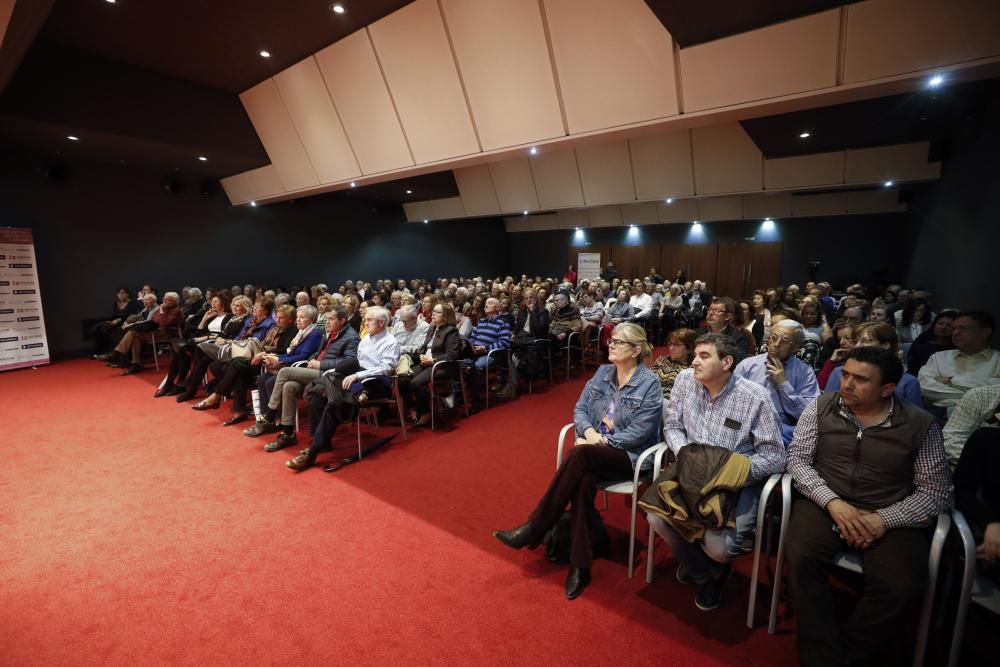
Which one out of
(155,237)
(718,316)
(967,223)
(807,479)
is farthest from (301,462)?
(967,223)

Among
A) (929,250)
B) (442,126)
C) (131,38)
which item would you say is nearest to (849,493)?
(442,126)

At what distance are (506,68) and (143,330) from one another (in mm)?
6581

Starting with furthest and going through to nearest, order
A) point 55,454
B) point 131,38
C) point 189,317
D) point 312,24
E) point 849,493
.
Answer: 1. point 189,317
2. point 131,38
3. point 312,24
4. point 55,454
5. point 849,493

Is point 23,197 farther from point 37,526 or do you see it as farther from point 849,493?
point 849,493

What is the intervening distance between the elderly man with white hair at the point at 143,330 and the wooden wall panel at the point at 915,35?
8.26 metres

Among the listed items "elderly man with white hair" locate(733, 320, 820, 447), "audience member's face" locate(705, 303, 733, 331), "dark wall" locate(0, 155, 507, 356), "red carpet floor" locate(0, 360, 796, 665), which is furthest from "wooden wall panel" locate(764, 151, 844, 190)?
"dark wall" locate(0, 155, 507, 356)

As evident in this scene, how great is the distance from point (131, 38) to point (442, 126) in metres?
4.13

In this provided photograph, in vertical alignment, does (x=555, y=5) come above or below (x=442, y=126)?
above

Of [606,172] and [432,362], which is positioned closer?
[432,362]

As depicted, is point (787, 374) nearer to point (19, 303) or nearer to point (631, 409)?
point (631, 409)

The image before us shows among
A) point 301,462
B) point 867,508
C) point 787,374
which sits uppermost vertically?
point 787,374

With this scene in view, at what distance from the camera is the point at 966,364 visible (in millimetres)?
→ 2898

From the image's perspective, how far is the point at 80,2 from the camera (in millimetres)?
4758

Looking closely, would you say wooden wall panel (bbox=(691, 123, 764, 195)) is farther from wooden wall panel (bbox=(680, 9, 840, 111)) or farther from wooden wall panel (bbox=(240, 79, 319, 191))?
wooden wall panel (bbox=(240, 79, 319, 191))
